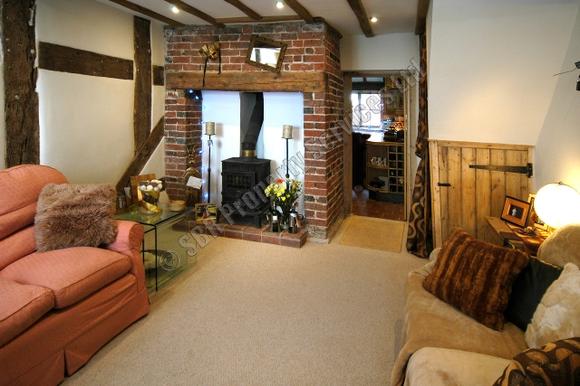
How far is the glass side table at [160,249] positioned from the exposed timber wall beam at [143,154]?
76cm

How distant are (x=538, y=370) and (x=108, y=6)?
4.36m

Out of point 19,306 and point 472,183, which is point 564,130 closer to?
point 472,183

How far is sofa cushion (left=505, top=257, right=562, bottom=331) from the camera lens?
1.78 m

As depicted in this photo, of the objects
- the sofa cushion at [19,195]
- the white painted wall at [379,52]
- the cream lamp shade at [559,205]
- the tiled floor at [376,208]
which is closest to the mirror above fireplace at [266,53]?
the white painted wall at [379,52]

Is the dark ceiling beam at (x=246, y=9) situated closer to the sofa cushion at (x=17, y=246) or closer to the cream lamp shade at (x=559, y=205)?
the sofa cushion at (x=17, y=246)

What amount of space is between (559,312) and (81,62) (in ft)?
13.2

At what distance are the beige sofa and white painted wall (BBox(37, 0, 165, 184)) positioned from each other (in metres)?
3.21

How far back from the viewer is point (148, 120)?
4.39m

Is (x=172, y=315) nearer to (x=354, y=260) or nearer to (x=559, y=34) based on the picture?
(x=354, y=260)

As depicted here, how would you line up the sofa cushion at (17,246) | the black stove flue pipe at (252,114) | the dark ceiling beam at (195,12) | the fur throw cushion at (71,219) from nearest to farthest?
the sofa cushion at (17,246) → the fur throw cushion at (71,219) → the dark ceiling beam at (195,12) → the black stove flue pipe at (252,114)

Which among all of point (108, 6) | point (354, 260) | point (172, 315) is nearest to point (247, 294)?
point (172, 315)

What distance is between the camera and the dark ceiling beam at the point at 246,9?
3333 mm

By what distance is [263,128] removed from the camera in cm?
461

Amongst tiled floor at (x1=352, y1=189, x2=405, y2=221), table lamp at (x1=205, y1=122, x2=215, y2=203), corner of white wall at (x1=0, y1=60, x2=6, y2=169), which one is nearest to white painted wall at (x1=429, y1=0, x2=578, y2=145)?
tiled floor at (x1=352, y1=189, x2=405, y2=221)
